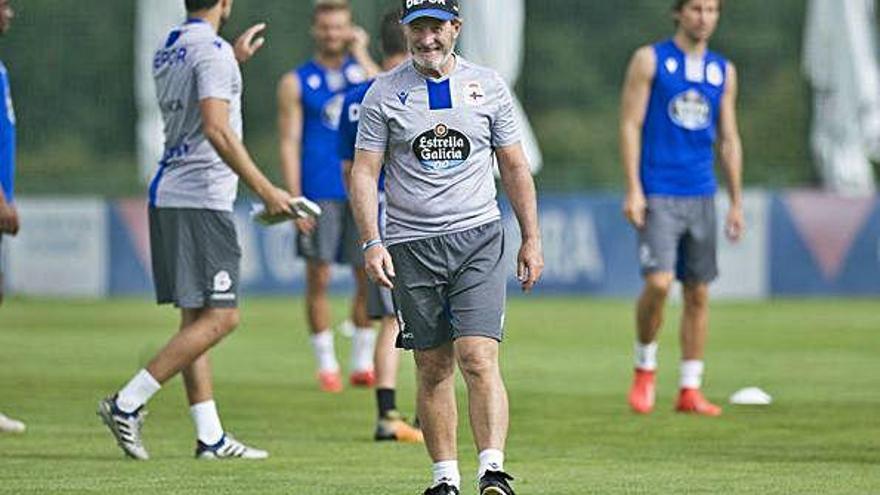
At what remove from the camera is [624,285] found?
26188mm

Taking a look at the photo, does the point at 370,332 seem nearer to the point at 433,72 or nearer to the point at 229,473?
the point at 229,473

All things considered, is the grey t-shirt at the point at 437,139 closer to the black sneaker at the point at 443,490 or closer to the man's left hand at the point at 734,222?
the black sneaker at the point at 443,490

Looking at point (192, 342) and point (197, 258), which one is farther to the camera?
point (197, 258)

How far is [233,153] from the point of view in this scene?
1134 cm

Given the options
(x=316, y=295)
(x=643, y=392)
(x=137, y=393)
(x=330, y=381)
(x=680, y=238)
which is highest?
(x=680, y=238)

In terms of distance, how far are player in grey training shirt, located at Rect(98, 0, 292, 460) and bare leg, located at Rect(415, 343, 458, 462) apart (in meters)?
2.06

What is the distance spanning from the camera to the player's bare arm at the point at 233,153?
443 inches

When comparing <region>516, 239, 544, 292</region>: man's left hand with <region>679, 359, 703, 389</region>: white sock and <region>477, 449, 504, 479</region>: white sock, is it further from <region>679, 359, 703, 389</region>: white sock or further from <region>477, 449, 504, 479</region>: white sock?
<region>679, 359, 703, 389</region>: white sock

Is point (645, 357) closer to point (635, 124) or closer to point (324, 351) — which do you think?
point (635, 124)

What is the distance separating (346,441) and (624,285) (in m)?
13.9

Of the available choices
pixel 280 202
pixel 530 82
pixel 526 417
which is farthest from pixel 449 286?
pixel 530 82

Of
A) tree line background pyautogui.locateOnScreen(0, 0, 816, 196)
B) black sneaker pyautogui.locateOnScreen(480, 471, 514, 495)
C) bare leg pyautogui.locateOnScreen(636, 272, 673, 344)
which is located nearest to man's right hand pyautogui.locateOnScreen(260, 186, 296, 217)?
black sneaker pyautogui.locateOnScreen(480, 471, 514, 495)

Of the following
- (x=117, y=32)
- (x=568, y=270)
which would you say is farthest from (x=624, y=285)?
(x=117, y=32)

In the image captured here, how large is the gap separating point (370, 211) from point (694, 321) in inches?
197
